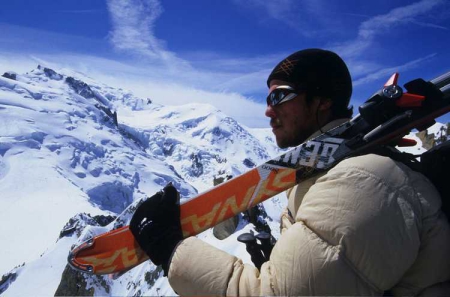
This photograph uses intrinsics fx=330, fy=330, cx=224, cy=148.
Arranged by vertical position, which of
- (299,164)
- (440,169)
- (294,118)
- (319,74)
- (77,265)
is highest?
(319,74)

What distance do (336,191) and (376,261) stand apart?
48 centimetres

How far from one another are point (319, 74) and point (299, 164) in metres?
0.98

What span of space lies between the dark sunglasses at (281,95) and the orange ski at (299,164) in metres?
0.53

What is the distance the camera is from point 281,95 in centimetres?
359

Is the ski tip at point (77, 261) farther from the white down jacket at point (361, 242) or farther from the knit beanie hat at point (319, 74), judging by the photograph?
the knit beanie hat at point (319, 74)

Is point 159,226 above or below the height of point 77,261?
above

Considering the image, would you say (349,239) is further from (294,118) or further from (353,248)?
(294,118)

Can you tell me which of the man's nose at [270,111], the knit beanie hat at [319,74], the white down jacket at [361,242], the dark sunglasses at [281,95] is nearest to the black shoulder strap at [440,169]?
the white down jacket at [361,242]

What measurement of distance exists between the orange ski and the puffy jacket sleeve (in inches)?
30.9

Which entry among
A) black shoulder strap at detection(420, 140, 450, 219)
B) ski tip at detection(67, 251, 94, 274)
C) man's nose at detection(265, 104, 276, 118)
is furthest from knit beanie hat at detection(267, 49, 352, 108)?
ski tip at detection(67, 251, 94, 274)

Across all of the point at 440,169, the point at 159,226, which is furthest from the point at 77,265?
the point at 440,169

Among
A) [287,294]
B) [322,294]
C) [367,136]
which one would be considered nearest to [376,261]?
[322,294]

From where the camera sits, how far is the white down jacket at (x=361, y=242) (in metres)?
2.04

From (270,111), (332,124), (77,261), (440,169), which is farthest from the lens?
(77,261)
